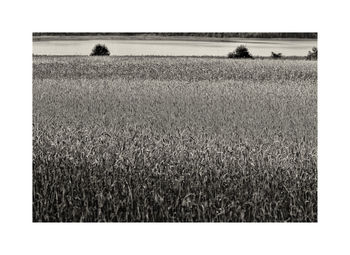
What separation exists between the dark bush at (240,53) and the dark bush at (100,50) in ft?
4.39

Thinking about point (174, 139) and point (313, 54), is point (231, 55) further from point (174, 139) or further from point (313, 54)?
point (174, 139)

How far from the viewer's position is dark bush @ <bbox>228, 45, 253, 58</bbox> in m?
6.42

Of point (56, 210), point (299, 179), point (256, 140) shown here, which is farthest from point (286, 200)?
point (56, 210)

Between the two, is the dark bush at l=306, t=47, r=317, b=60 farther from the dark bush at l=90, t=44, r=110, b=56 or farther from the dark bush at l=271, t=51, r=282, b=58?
the dark bush at l=90, t=44, r=110, b=56

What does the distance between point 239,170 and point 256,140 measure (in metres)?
0.49

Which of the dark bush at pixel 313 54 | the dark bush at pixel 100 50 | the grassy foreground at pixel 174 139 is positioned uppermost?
the dark bush at pixel 100 50

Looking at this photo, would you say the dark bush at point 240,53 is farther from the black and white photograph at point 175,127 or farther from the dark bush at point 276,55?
the dark bush at point 276,55

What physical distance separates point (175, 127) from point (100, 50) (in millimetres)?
1183

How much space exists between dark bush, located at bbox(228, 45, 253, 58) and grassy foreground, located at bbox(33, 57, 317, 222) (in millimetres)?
192

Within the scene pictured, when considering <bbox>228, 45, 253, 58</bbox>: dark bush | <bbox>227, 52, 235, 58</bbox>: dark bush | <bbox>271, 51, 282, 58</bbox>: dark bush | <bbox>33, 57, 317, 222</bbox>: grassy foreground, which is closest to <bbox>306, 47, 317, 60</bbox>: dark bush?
<bbox>33, 57, 317, 222</bbox>: grassy foreground

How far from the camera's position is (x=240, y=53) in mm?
6457

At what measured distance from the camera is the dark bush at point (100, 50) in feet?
21.5

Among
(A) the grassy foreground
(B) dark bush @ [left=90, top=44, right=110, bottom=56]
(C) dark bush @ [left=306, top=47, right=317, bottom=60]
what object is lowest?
(A) the grassy foreground

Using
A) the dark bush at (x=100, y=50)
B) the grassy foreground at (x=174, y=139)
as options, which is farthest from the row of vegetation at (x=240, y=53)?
the grassy foreground at (x=174, y=139)
